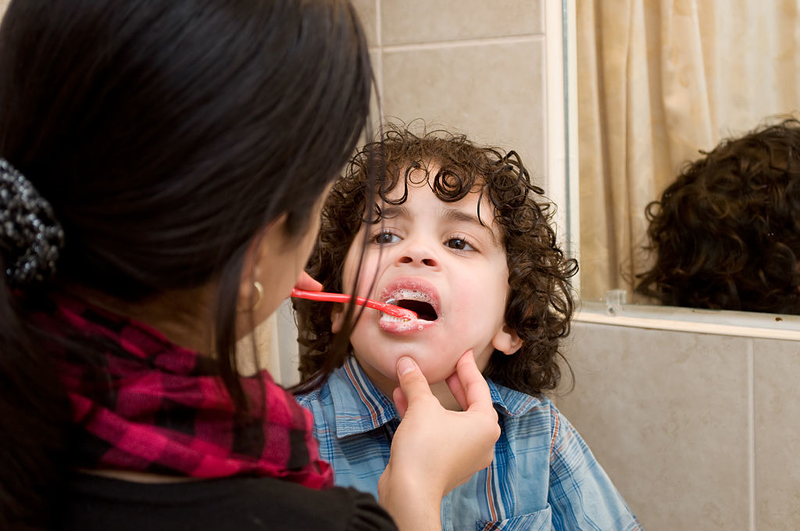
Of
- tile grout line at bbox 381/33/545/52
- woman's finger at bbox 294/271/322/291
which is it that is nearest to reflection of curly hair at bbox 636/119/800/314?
tile grout line at bbox 381/33/545/52

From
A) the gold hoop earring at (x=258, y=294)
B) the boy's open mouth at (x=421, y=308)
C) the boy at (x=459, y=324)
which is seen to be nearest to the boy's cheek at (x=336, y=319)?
the boy at (x=459, y=324)

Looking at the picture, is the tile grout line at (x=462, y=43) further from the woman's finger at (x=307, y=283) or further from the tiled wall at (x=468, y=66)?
the woman's finger at (x=307, y=283)

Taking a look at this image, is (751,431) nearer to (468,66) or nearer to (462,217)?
(462,217)

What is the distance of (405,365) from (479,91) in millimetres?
681

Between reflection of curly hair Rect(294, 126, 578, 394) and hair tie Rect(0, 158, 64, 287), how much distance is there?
1.64ft

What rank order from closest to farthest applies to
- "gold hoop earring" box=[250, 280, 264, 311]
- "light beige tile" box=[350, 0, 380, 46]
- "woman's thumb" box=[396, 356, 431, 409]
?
"gold hoop earring" box=[250, 280, 264, 311]
"woman's thumb" box=[396, 356, 431, 409]
"light beige tile" box=[350, 0, 380, 46]

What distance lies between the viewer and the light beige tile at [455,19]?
4.24 ft

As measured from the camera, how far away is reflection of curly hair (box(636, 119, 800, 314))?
1155mm

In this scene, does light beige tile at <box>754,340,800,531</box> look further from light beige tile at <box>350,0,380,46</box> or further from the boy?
light beige tile at <box>350,0,380,46</box>

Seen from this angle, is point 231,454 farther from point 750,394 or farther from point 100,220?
point 750,394

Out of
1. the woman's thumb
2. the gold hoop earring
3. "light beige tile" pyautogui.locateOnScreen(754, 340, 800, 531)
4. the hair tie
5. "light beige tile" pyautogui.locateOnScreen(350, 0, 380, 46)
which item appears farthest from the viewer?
"light beige tile" pyautogui.locateOnScreen(350, 0, 380, 46)

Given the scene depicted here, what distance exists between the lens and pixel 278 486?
0.51 meters

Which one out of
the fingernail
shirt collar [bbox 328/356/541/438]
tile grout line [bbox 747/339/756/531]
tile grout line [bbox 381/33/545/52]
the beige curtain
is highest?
tile grout line [bbox 381/33/545/52]

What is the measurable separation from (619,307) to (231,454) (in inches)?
37.3
